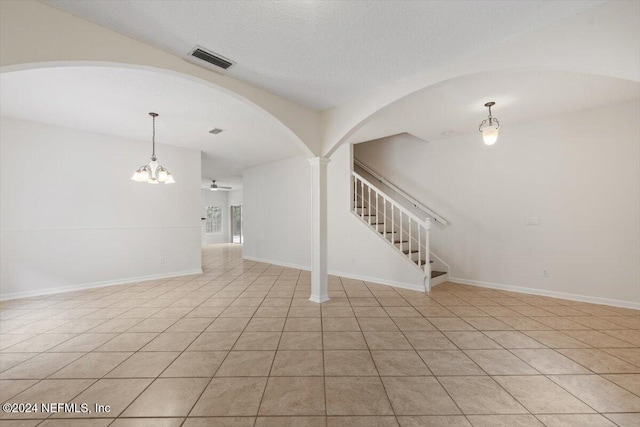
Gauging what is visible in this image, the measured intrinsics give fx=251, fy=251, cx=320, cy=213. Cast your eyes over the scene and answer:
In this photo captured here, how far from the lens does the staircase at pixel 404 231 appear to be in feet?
14.8

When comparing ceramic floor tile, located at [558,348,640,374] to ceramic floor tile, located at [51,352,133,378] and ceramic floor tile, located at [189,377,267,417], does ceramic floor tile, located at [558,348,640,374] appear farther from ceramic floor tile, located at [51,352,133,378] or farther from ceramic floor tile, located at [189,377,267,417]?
ceramic floor tile, located at [51,352,133,378]

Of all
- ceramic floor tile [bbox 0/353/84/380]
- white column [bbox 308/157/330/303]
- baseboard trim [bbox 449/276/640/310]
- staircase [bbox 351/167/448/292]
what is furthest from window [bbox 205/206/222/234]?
baseboard trim [bbox 449/276/640/310]

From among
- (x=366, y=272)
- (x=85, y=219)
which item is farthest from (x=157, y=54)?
(x=366, y=272)

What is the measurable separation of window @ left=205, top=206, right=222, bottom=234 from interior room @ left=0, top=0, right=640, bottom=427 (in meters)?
7.85

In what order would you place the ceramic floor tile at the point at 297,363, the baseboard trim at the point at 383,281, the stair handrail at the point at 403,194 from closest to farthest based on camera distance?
1. the ceramic floor tile at the point at 297,363
2. the baseboard trim at the point at 383,281
3. the stair handrail at the point at 403,194

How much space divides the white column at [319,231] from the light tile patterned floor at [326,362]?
11.5 inches

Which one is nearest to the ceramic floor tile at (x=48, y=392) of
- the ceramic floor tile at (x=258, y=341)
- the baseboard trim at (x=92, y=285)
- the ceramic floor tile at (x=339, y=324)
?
the ceramic floor tile at (x=258, y=341)

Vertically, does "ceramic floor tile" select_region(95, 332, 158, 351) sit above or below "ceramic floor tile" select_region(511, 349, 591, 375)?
above

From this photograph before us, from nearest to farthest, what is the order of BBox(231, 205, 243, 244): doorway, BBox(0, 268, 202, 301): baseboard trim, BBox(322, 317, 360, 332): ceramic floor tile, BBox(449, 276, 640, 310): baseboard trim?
BBox(322, 317, 360, 332): ceramic floor tile, BBox(449, 276, 640, 310): baseboard trim, BBox(0, 268, 202, 301): baseboard trim, BBox(231, 205, 243, 244): doorway

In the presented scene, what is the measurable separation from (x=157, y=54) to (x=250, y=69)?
2.80 feet

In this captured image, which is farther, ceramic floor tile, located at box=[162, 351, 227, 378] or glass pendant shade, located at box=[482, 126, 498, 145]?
glass pendant shade, located at box=[482, 126, 498, 145]

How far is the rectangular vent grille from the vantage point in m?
2.40

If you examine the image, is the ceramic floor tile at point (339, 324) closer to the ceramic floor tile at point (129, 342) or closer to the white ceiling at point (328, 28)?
the ceramic floor tile at point (129, 342)

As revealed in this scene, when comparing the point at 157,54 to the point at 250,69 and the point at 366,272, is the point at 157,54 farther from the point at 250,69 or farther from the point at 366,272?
the point at 366,272
